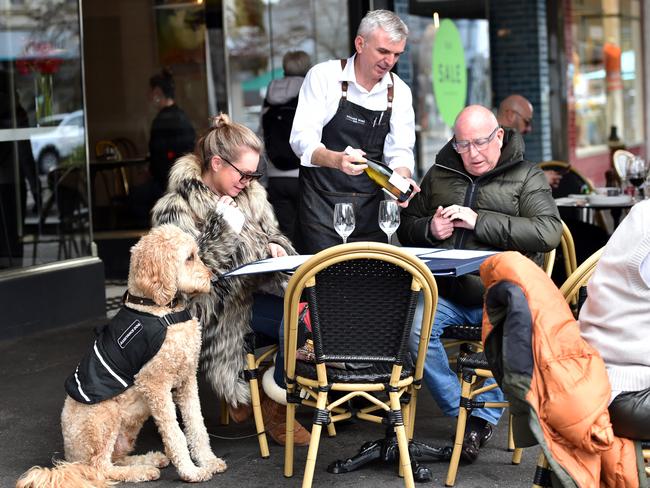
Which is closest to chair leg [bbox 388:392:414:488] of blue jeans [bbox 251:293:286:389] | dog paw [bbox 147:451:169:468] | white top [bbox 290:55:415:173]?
blue jeans [bbox 251:293:286:389]

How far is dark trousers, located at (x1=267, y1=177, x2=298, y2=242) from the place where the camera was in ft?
22.1

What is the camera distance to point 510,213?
4234 millimetres

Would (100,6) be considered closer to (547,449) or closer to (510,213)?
Answer: (510,213)

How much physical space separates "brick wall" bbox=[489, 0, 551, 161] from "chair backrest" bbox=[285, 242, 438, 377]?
7618mm

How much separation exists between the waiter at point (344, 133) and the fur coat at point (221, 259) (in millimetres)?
504

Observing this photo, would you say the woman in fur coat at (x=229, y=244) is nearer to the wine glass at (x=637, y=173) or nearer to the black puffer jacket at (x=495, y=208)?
the black puffer jacket at (x=495, y=208)

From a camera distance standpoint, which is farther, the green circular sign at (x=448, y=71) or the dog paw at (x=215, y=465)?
the green circular sign at (x=448, y=71)

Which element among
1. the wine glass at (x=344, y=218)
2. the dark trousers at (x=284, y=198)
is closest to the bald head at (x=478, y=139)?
the wine glass at (x=344, y=218)

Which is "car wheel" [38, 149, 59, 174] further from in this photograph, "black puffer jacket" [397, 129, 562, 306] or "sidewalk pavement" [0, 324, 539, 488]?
"black puffer jacket" [397, 129, 562, 306]

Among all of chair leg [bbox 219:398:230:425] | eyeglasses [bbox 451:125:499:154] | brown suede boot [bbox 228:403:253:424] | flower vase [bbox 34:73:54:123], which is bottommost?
chair leg [bbox 219:398:230:425]

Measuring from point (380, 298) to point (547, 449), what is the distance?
1.02 metres

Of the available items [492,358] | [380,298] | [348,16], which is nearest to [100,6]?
[348,16]

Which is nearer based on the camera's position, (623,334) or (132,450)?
(623,334)

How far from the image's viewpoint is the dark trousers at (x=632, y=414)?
2736 mm
